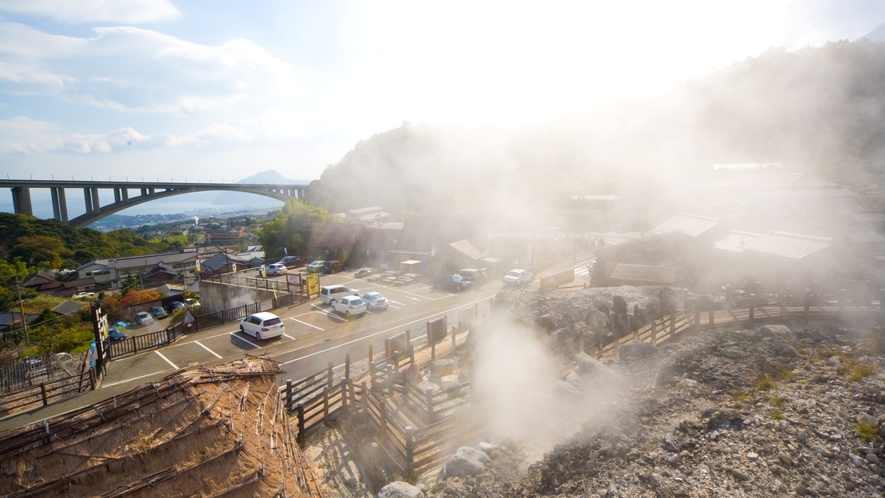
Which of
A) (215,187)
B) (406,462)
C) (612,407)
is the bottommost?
(406,462)

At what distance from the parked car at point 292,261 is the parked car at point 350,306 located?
14592 millimetres

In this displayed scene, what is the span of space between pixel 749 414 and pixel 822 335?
407 cm

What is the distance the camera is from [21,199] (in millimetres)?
47688

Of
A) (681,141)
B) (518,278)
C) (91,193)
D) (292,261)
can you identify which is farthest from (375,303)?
(91,193)

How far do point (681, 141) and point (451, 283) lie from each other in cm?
2900

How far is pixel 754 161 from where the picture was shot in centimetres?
3225

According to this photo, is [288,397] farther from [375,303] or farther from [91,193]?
[91,193]

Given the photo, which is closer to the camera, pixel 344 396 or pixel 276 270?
pixel 344 396

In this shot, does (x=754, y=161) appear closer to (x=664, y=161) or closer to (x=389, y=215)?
(x=664, y=161)

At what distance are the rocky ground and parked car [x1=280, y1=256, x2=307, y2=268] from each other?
25.4m

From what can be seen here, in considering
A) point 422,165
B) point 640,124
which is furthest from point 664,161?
point 422,165

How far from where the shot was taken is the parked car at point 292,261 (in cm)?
2789

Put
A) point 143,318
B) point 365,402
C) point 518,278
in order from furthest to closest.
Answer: point 143,318 < point 518,278 < point 365,402

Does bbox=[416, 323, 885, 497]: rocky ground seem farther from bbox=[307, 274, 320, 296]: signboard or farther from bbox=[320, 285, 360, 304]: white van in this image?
bbox=[307, 274, 320, 296]: signboard
